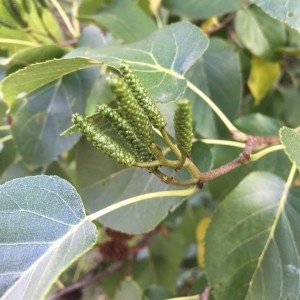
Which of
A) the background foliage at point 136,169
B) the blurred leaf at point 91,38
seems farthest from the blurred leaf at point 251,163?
the blurred leaf at point 91,38

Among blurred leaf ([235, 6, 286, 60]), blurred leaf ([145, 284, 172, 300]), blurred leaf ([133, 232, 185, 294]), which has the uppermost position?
blurred leaf ([235, 6, 286, 60])

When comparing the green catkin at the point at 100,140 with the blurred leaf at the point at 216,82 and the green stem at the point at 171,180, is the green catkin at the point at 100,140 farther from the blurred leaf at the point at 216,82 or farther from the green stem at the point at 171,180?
the blurred leaf at the point at 216,82

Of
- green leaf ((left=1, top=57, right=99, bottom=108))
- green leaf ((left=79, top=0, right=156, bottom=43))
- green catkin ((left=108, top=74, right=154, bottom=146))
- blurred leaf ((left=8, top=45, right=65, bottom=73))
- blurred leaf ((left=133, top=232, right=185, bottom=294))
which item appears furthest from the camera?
blurred leaf ((left=133, top=232, right=185, bottom=294))

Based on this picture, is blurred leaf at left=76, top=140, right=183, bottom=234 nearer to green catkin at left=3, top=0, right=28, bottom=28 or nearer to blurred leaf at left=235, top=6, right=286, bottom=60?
green catkin at left=3, top=0, right=28, bottom=28

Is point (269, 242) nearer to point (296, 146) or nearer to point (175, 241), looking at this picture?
point (296, 146)

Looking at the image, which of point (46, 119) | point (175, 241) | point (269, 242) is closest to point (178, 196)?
point (269, 242)

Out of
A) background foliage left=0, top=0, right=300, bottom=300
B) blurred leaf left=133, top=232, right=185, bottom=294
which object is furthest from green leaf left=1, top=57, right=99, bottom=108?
blurred leaf left=133, top=232, right=185, bottom=294

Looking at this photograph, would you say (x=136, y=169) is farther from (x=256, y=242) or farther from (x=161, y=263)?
(x=161, y=263)
